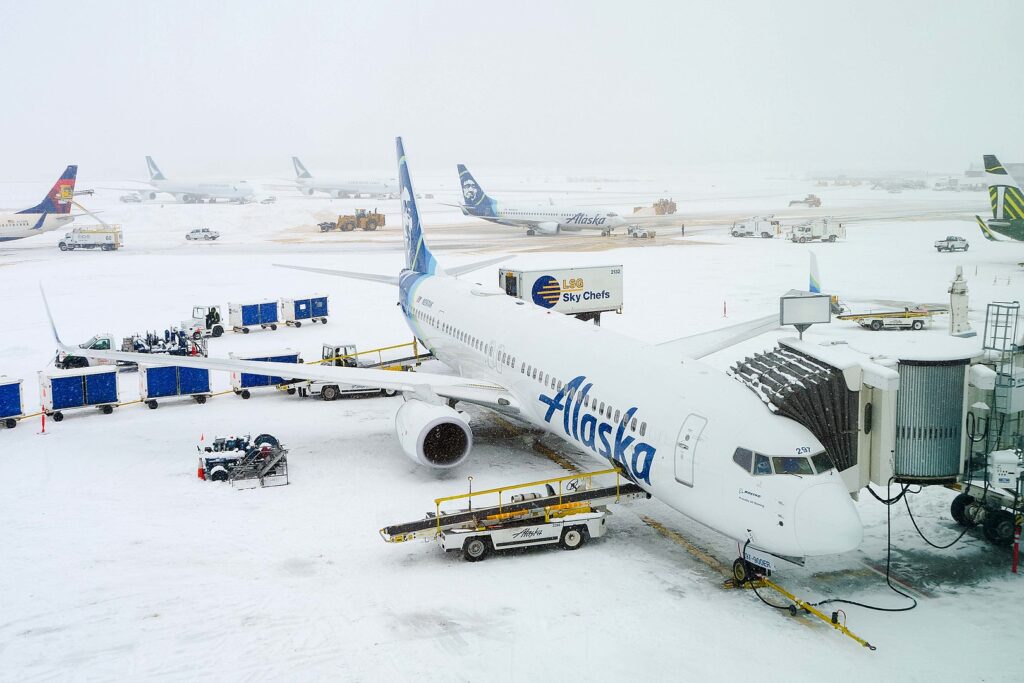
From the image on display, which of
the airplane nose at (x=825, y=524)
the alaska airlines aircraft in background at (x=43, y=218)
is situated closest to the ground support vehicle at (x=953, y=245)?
the airplane nose at (x=825, y=524)

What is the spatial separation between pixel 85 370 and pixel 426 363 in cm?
1275

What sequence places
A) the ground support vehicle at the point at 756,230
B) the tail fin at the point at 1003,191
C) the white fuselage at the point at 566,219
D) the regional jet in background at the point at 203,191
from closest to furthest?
the tail fin at the point at 1003,191 → the ground support vehicle at the point at 756,230 → the white fuselage at the point at 566,219 → the regional jet in background at the point at 203,191

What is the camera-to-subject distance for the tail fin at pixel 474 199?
10638 cm

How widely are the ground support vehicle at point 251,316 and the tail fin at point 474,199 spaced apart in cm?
6375

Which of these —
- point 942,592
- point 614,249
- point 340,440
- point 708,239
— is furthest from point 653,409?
point 708,239

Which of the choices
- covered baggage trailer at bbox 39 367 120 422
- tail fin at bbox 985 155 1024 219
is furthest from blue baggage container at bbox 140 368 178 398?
tail fin at bbox 985 155 1024 219

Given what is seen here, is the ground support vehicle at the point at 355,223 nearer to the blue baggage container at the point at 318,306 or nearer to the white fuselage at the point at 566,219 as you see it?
the white fuselage at the point at 566,219

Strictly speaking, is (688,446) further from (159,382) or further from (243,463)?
(159,382)

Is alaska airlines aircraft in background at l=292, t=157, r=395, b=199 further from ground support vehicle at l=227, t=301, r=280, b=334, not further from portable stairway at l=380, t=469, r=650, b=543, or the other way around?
portable stairway at l=380, t=469, r=650, b=543

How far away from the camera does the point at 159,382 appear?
29859 mm

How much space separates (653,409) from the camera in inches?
683

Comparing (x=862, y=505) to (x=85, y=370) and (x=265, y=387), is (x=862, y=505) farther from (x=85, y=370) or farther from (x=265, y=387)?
(x=85, y=370)

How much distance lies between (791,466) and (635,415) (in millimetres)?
3649

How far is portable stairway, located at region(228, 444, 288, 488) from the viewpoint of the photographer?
2220 cm
